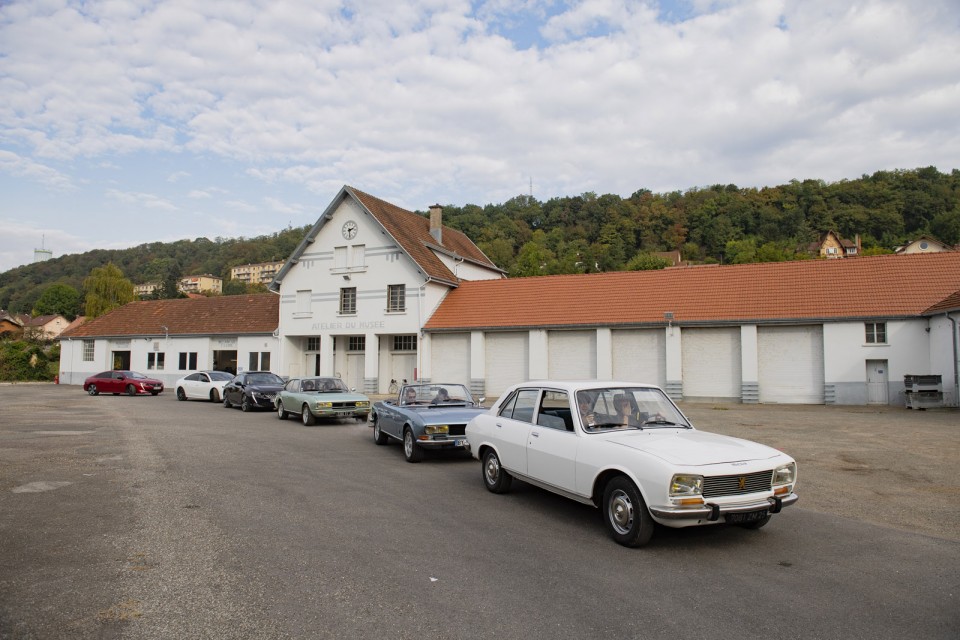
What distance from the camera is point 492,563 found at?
5668 millimetres

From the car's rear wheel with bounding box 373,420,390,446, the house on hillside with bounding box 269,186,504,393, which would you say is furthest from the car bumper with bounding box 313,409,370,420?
the house on hillside with bounding box 269,186,504,393

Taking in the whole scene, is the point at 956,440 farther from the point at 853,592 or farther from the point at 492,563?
the point at 492,563

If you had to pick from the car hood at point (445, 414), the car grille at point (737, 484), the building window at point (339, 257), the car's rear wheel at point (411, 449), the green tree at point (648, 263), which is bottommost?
the car's rear wheel at point (411, 449)

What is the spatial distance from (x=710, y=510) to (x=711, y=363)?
2132cm

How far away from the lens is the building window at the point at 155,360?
40781mm

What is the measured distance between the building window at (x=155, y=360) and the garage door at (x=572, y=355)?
1052 inches

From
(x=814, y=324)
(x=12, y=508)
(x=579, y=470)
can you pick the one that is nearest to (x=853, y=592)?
(x=579, y=470)

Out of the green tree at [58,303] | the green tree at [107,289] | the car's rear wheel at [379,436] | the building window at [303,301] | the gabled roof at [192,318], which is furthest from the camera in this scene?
the green tree at [58,303]

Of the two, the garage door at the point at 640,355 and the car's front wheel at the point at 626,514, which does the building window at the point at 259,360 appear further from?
the car's front wheel at the point at 626,514

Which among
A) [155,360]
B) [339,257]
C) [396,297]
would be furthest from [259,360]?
[396,297]

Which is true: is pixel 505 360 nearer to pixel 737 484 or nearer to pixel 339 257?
pixel 339 257

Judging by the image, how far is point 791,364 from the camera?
2461 cm

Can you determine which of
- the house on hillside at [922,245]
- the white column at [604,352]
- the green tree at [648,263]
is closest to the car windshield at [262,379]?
the white column at [604,352]

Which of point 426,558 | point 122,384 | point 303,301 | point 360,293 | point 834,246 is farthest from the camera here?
point 834,246
